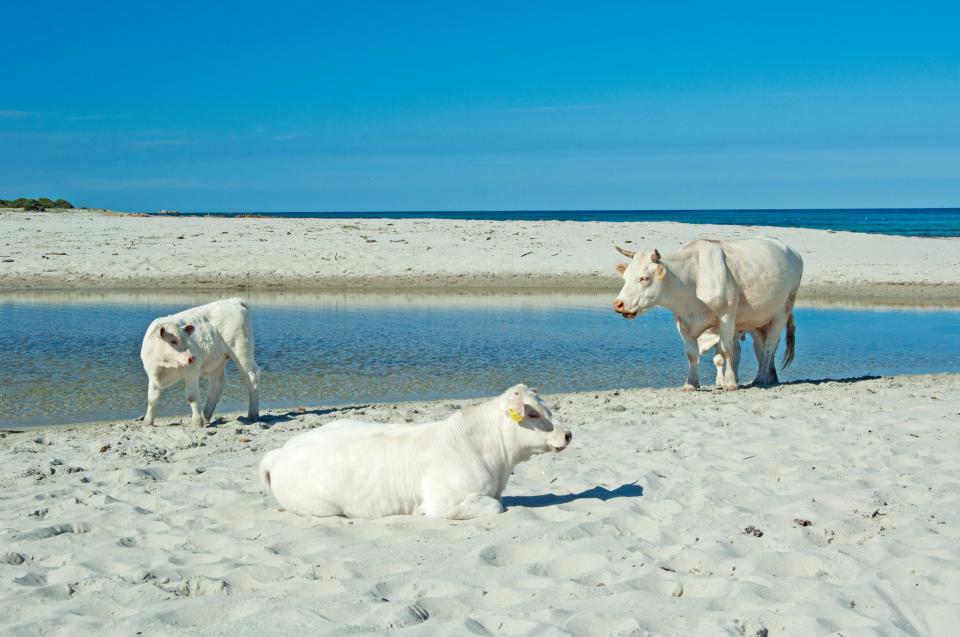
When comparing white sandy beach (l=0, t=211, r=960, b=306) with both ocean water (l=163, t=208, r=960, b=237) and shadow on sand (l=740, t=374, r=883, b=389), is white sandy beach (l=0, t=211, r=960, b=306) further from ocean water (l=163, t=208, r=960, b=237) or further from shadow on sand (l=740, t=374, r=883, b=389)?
ocean water (l=163, t=208, r=960, b=237)

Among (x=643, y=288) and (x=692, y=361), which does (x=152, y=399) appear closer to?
(x=643, y=288)

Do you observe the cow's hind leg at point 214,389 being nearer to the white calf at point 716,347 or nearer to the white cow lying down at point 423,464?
the white cow lying down at point 423,464

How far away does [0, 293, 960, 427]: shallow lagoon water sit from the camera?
1271 cm

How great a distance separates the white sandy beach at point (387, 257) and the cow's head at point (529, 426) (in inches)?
783

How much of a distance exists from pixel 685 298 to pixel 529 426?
6.59 meters

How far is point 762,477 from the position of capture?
7406mm

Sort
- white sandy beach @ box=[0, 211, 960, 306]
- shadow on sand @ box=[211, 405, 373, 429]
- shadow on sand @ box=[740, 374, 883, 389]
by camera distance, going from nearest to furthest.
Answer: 1. shadow on sand @ box=[211, 405, 373, 429]
2. shadow on sand @ box=[740, 374, 883, 389]
3. white sandy beach @ box=[0, 211, 960, 306]

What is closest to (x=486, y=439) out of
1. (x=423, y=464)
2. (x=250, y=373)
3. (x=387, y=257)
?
(x=423, y=464)

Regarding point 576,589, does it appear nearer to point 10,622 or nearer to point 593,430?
point 10,622

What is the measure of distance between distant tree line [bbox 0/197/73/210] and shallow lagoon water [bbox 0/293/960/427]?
24.8 meters

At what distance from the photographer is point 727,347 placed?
41.9ft

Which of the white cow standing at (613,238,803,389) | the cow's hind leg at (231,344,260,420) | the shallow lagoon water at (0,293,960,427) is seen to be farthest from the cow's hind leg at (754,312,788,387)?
the cow's hind leg at (231,344,260,420)

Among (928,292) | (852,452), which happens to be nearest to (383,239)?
(928,292)

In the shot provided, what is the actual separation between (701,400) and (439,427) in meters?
5.52
